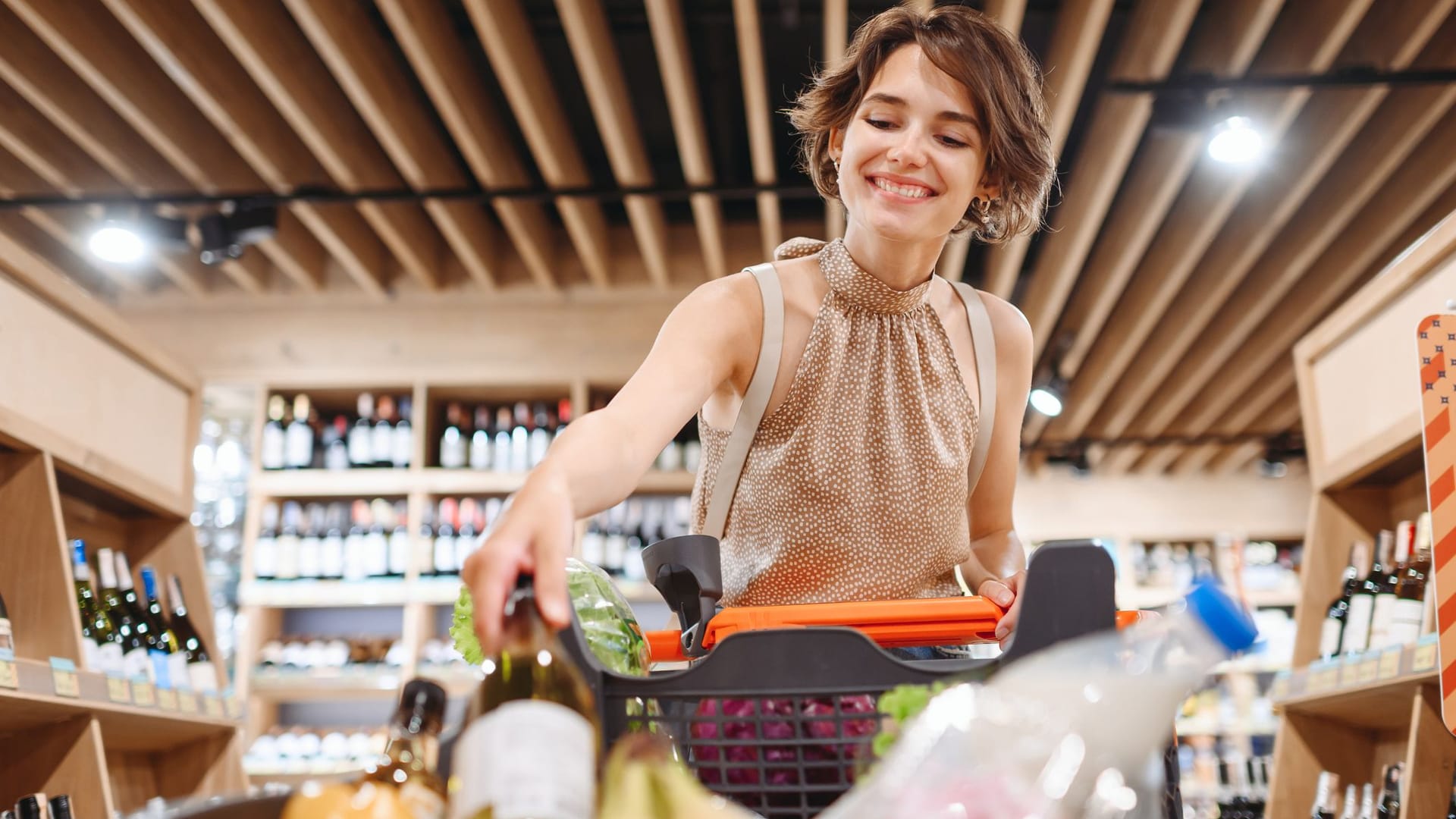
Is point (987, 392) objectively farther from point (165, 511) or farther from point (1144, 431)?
point (1144, 431)

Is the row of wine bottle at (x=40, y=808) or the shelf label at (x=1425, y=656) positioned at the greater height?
the shelf label at (x=1425, y=656)

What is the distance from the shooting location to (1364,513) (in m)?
2.92

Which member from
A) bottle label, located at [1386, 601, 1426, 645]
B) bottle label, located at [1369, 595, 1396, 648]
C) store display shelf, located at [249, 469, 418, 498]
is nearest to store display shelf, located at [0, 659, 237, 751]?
store display shelf, located at [249, 469, 418, 498]

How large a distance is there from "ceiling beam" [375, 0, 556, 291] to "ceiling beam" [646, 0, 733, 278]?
2.18 ft

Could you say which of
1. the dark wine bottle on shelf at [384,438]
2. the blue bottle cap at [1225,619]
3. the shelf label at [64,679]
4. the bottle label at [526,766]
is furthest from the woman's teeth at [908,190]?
the dark wine bottle on shelf at [384,438]

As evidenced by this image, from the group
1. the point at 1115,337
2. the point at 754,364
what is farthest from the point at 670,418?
the point at 1115,337

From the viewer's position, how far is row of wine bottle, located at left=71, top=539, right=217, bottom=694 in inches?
107

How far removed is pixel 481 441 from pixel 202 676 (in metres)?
2.36

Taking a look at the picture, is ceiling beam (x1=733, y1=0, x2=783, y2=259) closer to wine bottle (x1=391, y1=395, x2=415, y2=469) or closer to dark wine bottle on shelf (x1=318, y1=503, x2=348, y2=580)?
wine bottle (x1=391, y1=395, x2=415, y2=469)

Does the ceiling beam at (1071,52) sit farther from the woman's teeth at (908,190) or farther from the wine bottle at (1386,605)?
the woman's teeth at (908,190)

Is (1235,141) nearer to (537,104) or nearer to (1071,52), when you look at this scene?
(1071,52)

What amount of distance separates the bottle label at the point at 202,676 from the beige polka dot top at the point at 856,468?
2279 mm

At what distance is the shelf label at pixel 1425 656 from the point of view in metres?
2.04

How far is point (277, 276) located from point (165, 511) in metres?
2.88
